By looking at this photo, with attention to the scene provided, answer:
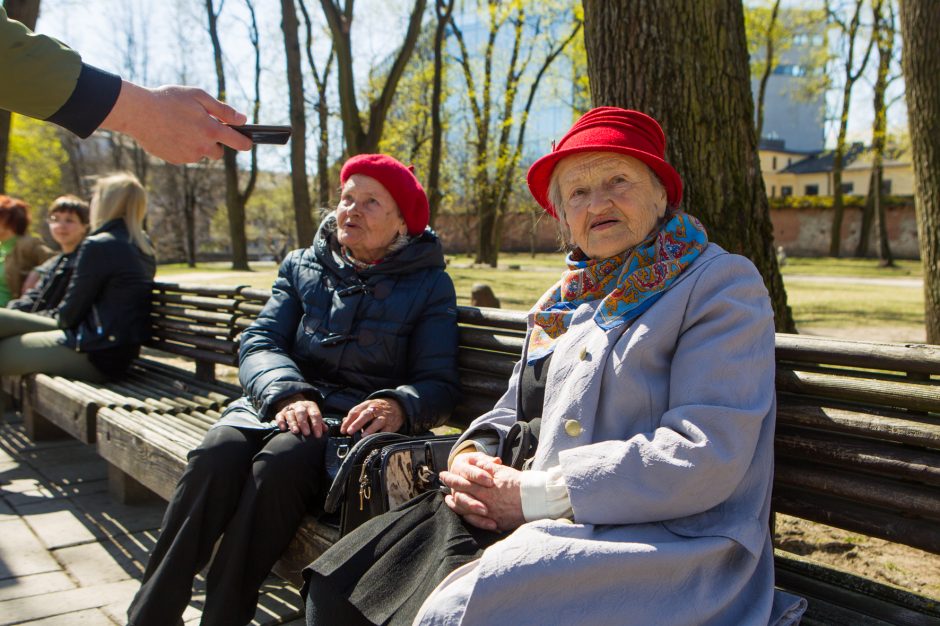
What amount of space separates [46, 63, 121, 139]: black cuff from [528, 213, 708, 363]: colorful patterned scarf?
139cm

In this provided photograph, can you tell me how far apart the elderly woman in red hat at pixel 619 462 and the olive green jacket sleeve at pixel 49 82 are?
51.0 inches

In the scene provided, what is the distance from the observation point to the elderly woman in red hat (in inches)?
70.4

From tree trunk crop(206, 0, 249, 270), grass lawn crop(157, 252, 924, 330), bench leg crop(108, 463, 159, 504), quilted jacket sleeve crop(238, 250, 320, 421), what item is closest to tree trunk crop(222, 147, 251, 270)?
tree trunk crop(206, 0, 249, 270)

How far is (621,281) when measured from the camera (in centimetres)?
228

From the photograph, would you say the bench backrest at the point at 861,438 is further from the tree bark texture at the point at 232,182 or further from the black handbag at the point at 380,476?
the tree bark texture at the point at 232,182

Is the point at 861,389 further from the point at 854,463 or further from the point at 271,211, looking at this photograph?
the point at 271,211

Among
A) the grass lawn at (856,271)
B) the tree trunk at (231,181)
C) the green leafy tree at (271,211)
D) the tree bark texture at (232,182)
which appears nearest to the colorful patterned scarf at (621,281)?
the tree trunk at (231,181)

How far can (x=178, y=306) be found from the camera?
5.77 meters

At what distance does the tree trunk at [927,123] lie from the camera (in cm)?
544

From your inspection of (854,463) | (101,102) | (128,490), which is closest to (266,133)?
(101,102)

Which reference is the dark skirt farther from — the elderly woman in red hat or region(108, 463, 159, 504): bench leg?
region(108, 463, 159, 504): bench leg

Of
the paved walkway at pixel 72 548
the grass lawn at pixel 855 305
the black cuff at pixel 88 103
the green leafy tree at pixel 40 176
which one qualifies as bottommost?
the paved walkway at pixel 72 548

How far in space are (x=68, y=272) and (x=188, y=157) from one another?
4.16m

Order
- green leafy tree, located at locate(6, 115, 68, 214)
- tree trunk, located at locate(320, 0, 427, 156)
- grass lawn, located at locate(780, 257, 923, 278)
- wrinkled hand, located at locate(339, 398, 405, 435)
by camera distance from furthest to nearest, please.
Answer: green leafy tree, located at locate(6, 115, 68, 214)
grass lawn, located at locate(780, 257, 923, 278)
tree trunk, located at locate(320, 0, 427, 156)
wrinkled hand, located at locate(339, 398, 405, 435)
